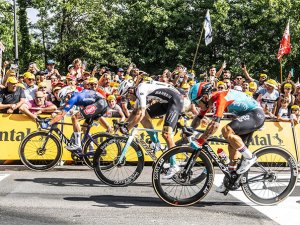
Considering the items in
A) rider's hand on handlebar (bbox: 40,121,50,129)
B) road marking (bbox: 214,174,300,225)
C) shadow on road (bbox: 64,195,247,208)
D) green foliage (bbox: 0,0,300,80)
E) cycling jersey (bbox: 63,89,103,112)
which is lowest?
shadow on road (bbox: 64,195,247,208)

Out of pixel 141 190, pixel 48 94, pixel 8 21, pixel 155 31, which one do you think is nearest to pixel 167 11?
pixel 155 31

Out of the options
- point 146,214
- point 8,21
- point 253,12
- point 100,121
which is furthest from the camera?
point 253,12

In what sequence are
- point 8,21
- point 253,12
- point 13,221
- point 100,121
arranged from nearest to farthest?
point 13,221, point 100,121, point 8,21, point 253,12

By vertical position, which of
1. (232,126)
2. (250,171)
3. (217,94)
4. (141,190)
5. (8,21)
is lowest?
(141,190)

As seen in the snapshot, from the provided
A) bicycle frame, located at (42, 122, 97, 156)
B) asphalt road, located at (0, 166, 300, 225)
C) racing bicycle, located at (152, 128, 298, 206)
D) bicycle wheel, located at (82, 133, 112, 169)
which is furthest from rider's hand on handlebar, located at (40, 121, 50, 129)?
racing bicycle, located at (152, 128, 298, 206)

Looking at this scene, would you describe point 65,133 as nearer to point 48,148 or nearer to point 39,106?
point 39,106

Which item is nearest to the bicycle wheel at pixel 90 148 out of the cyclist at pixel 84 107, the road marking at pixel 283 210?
the cyclist at pixel 84 107

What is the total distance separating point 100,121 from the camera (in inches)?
414

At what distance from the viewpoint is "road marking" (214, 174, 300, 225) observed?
6.11m

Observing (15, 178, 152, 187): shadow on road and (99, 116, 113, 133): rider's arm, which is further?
(99, 116, 113, 133): rider's arm

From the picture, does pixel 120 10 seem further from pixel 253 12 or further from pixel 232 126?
pixel 232 126

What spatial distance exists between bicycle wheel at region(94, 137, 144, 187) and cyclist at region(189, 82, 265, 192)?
5.02 feet

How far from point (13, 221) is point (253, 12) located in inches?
1380

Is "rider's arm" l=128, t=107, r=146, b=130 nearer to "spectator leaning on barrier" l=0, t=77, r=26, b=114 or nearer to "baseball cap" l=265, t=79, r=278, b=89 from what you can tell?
"spectator leaning on barrier" l=0, t=77, r=26, b=114
